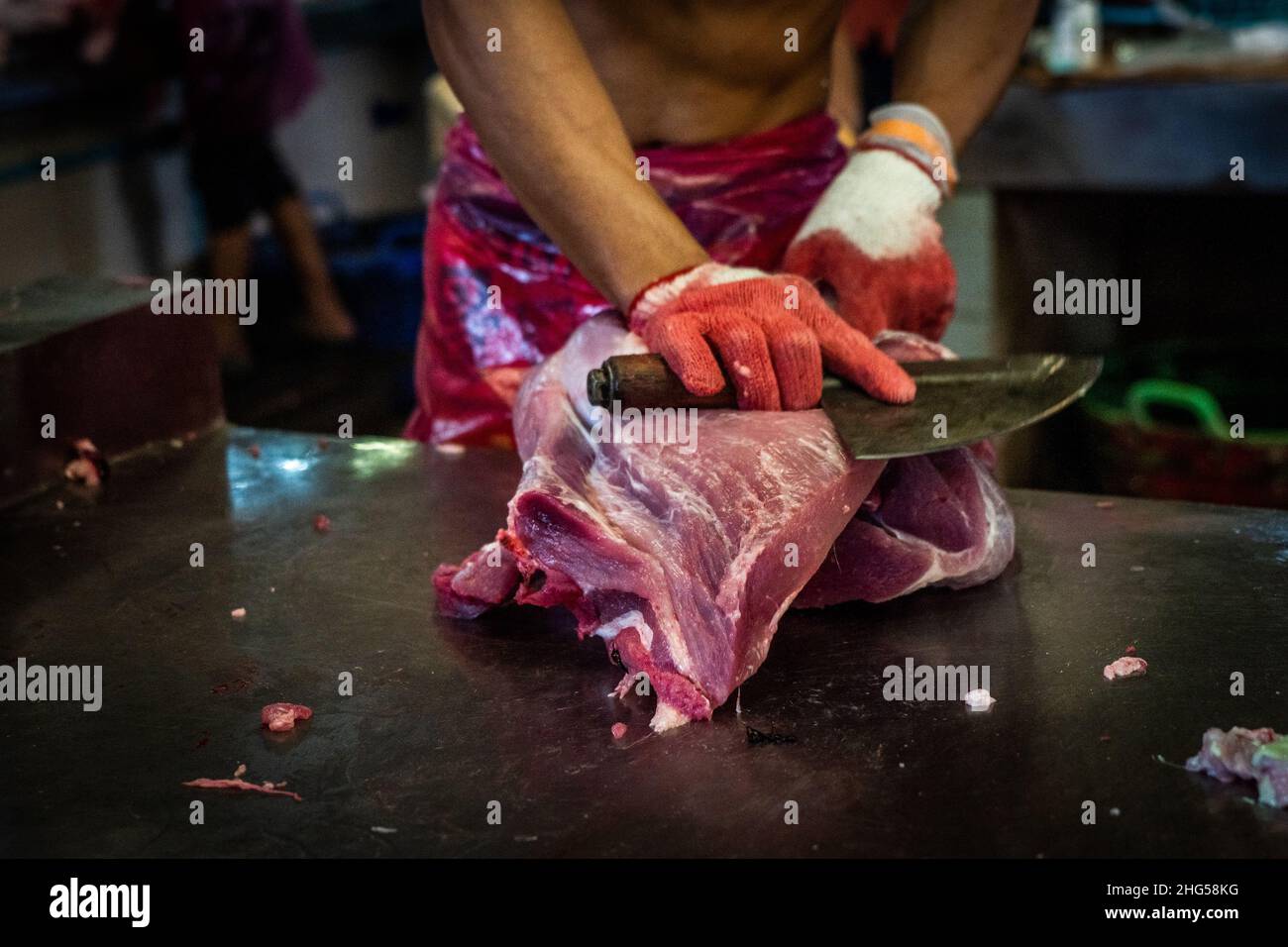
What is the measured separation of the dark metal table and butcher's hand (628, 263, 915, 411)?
266 millimetres

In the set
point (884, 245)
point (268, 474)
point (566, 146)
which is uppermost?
point (566, 146)

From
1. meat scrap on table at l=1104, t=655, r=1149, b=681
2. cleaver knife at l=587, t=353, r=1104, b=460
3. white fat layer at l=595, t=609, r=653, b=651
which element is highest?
cleaver knife at l=587, t=353, r=1104, b=460

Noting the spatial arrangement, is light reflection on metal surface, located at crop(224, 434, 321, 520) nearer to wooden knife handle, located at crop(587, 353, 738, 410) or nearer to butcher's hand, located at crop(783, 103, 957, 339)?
wooden knife handle, located at crop(587, 353, 738, 410)

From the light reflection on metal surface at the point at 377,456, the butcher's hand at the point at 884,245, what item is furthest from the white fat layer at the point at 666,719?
the light reflection on metal surface at the point at 377,456

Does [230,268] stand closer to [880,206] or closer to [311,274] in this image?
[311,274]

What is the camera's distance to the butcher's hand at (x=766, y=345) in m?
1.67

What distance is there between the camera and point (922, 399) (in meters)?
1.74

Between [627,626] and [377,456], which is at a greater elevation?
[377,456]

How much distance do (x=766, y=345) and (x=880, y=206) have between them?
1.77ft

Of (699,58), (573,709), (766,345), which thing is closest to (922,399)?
(766,345)

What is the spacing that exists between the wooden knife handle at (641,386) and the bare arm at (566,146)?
21 centimetres

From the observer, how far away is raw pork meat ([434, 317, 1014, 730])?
4.96 feet

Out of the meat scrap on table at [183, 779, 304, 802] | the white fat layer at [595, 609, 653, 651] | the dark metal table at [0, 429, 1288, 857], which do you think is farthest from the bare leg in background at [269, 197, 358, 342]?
the meat scrap on table at [183, 779, 304, 802]
